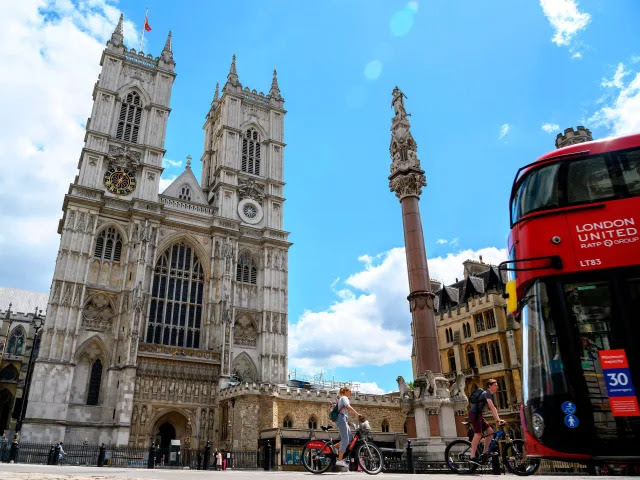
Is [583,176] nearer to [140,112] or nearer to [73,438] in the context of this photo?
[73,438]

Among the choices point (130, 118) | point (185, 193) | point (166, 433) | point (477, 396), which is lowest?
point (477, 396)

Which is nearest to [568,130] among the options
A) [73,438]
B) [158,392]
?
[158,392]

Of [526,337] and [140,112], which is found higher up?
[140,112]

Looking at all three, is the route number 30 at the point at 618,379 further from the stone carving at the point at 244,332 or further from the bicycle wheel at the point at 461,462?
the stone carving at the point at 244,332

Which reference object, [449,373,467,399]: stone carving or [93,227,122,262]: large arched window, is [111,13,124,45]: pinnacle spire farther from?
[449,373,467,399]: stone carving

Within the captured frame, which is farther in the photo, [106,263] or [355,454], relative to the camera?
[106,263]

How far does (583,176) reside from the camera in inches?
328

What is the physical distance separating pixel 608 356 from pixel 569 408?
930mm

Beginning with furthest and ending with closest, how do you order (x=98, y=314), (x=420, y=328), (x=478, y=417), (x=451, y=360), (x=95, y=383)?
(x=451, y=360), (x=98, y=314), (x=95, y=383), (x=420, y=328), (x=478, y=417)

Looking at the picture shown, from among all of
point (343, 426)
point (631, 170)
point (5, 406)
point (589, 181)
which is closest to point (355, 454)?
point (343, 426)

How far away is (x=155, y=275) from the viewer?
41.4 metres

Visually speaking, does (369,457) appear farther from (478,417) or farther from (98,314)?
(98,314)

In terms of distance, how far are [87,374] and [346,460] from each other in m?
32.5

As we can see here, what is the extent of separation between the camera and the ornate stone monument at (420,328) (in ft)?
57.0
